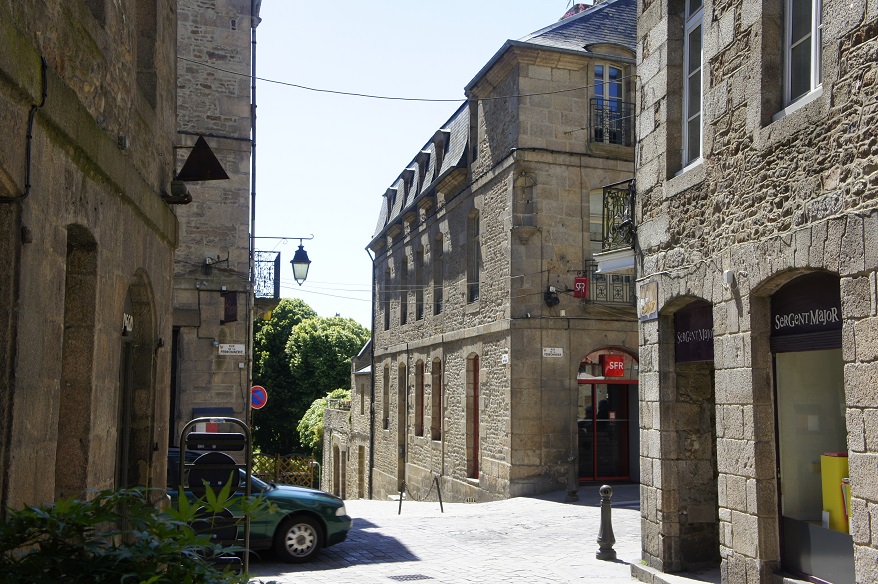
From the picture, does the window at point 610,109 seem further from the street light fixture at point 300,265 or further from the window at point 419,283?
the window at point 419,283

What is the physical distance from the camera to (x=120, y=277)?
721 centimetres

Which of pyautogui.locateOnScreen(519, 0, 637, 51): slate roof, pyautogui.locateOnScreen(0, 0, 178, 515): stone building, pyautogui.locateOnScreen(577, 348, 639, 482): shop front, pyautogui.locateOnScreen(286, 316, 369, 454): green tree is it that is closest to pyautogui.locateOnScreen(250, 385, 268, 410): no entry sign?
pyautogui.locateOnScreen(577, 348, 639, 482): shop front

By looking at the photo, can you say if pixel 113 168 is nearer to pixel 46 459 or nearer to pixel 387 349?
pixel 46 459

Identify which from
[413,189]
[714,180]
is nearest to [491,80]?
[413,189]

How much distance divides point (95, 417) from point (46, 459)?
1.25 m

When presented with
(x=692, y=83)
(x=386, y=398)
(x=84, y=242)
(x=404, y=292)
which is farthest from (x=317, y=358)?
(x=84, y=242)

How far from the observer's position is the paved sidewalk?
1012cm

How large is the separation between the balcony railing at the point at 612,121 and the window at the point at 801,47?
11747 mm

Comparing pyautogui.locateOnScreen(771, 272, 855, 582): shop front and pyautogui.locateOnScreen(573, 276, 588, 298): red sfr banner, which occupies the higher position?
pyautogui.locateOnScreen(573, 276, 588, 298): red sfr banner

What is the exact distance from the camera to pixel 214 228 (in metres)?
18.7

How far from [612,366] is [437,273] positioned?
7727 millimetres

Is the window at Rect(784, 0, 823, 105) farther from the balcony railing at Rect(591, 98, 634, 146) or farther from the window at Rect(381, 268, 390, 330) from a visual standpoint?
the window at Rect(381, 268, 390, 330)

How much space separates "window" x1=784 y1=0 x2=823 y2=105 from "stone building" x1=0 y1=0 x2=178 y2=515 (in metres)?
5.65

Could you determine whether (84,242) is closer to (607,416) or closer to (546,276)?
(546,276)
